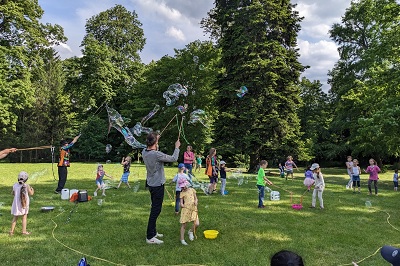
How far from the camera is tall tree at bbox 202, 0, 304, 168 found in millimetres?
27438

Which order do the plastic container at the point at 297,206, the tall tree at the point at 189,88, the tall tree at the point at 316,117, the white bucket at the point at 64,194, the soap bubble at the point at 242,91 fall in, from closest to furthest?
the plastic container at the point at 297,206
the white bucket at the point at 64,194
the soap bubble at the point at 242,91
the tall tree at the point at 189,88
the tall tree at the point at 316,117

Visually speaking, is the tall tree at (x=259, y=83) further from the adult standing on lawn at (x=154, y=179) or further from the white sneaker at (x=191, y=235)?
the adult standing on lawn at (x=154, y=179)

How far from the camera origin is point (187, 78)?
3444 centimetres

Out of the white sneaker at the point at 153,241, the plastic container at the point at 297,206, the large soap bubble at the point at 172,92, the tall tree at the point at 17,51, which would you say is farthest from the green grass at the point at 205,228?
the tall tree at the point at 17,51

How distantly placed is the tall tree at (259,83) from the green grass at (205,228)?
15.0m

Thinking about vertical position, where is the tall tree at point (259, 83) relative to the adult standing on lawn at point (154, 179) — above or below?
above

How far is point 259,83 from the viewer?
27.6 metres

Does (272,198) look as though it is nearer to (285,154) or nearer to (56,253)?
(56,253)

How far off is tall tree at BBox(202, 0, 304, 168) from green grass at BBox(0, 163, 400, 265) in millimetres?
14992

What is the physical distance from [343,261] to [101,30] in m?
46.9

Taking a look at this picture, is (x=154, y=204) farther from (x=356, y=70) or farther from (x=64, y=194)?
(x=356, y=70)

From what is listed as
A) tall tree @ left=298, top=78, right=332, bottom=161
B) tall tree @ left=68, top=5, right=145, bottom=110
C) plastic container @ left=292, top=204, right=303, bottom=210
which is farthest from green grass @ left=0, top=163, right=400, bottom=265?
tall tree @ left=298, top=78, right=332, bottom=161

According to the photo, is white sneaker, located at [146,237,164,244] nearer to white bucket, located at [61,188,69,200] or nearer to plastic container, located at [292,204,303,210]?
plastic container, located at [292,204,303,210]

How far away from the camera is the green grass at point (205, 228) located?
21.1 feet
